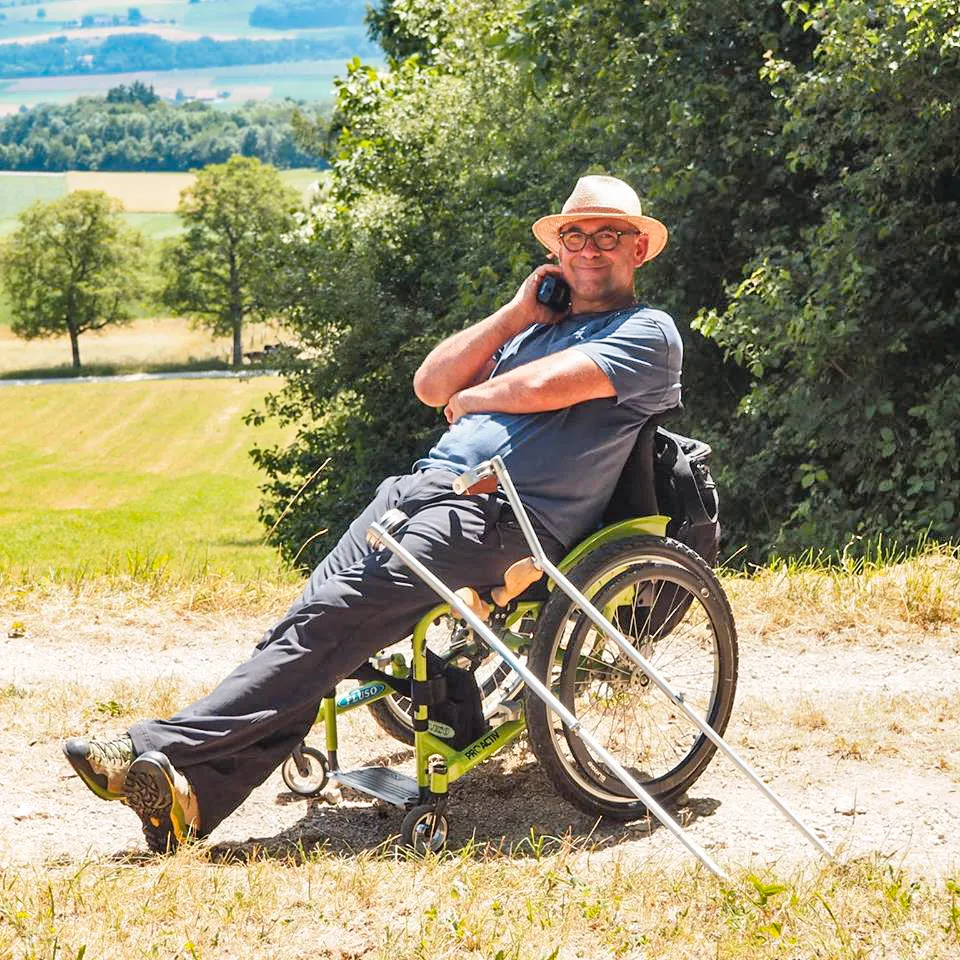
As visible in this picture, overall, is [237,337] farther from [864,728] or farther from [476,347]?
→ [864,728]

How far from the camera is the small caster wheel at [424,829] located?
3.43m

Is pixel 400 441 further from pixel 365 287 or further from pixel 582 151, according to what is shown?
pixel 582 151

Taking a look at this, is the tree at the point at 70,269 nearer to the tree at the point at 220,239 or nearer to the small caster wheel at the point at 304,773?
the tree at the point at 220,239

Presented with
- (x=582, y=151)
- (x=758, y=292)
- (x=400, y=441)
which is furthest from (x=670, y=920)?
(x=400, y=441)

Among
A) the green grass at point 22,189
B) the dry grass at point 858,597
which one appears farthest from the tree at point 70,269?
the dry grass at point 858,597

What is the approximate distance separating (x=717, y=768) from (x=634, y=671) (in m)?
0.45

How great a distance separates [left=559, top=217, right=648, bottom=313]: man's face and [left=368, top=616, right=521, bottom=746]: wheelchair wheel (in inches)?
39.6

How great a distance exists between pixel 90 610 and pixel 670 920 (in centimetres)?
334

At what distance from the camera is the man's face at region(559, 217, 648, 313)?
3908 millimetres

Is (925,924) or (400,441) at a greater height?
(925,924)

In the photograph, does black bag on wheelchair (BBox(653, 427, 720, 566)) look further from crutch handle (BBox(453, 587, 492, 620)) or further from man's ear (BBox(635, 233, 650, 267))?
crutch handle (BBox(453, 587, 492, 620))

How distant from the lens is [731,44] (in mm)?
9773

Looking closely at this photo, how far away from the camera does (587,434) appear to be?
3648mm

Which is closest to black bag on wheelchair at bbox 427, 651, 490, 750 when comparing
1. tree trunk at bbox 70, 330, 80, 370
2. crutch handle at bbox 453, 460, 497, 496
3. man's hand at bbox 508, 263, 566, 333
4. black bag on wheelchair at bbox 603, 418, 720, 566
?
crutch handle at bbox 453, 460, 497, 496
